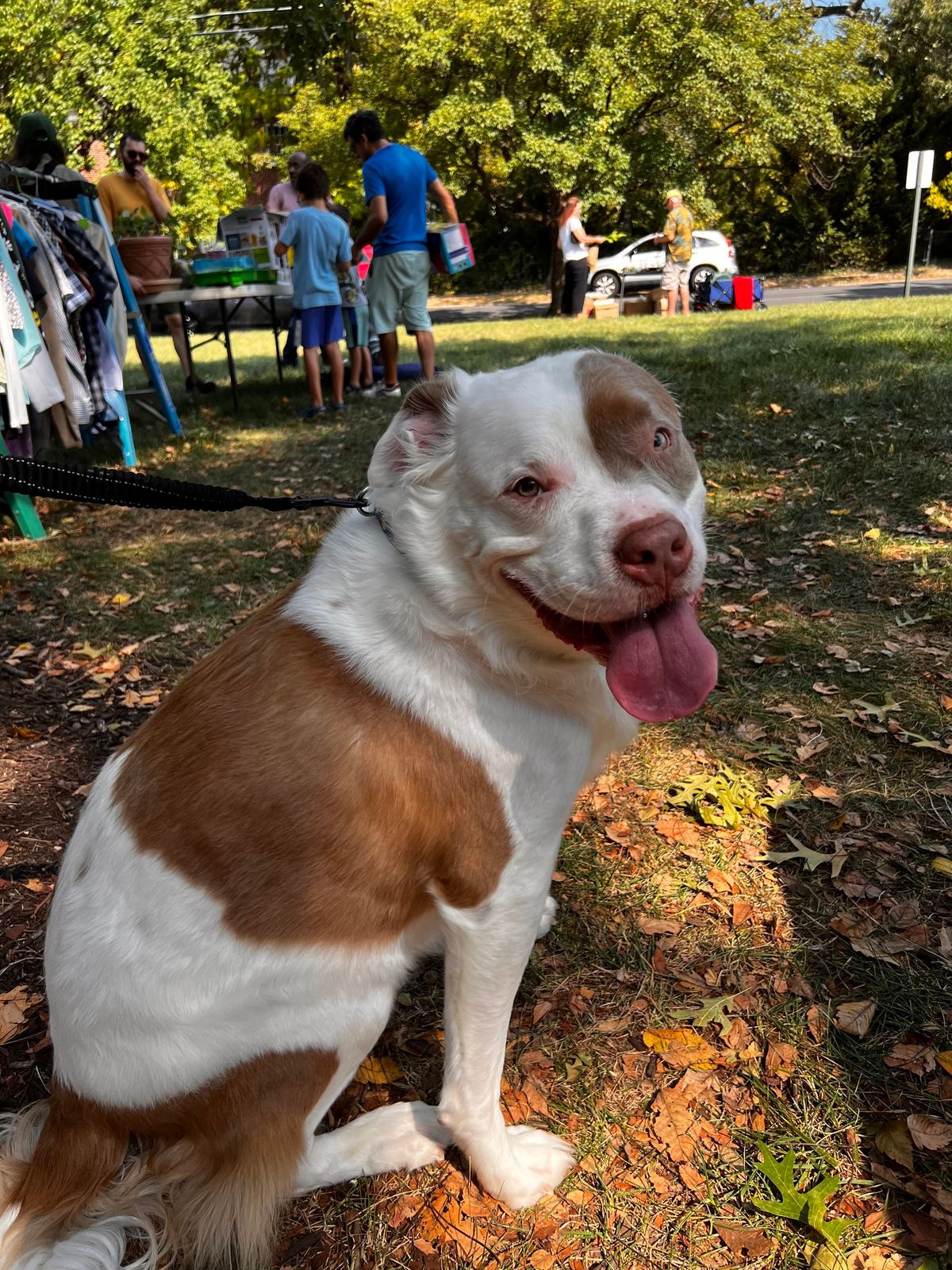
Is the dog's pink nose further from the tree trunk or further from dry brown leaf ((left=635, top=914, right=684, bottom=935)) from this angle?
the tree trunk

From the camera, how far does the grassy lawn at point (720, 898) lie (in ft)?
6.03

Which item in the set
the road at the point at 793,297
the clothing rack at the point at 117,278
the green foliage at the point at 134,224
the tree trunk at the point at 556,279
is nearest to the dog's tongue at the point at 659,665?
the clothing rack at the point at 117,278

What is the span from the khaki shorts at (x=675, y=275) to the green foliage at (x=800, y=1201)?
18.2 meters

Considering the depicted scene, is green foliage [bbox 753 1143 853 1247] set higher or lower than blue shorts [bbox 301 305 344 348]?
lower

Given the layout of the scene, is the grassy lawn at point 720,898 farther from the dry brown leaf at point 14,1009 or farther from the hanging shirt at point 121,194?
the hanging shirt at point 121,194

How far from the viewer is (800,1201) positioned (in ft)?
5.88

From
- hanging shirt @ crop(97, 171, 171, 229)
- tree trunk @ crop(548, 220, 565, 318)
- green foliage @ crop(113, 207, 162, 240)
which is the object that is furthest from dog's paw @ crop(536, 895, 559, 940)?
tree trunk @ crop(548, 220, 565, 318)

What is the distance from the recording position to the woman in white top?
18578 millimetres

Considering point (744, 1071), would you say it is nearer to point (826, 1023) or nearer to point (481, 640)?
point (826, 1023)

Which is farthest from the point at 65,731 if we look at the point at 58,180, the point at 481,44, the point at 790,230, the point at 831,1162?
the point at 790,230

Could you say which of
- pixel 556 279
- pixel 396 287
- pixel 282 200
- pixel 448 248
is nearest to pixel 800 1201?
pixel 396 287

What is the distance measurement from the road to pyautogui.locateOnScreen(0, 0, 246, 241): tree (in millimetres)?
7535

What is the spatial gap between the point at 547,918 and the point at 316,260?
7.77m

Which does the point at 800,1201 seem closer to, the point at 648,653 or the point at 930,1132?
the point at 930,1132
